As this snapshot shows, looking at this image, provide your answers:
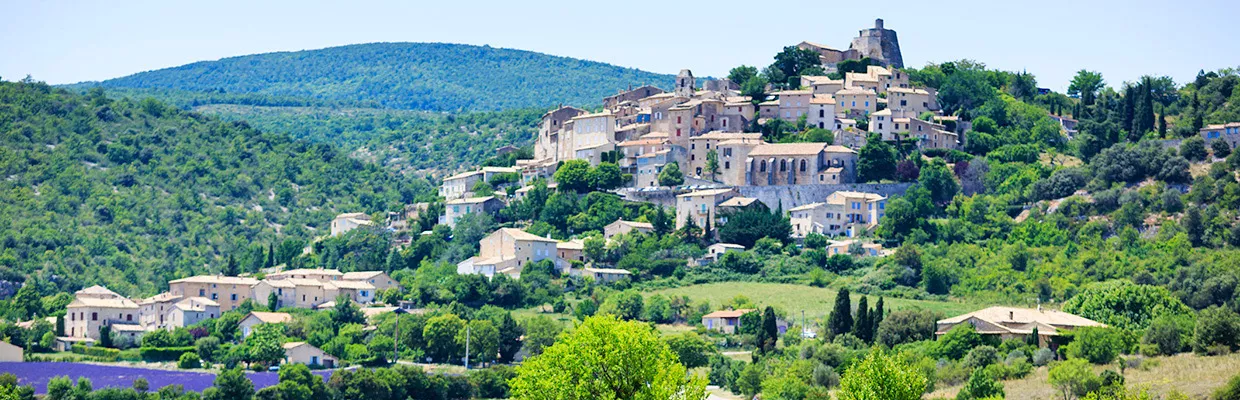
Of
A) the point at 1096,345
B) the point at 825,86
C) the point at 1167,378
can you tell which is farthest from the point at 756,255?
the point at 1167,378

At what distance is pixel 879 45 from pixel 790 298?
3307cm

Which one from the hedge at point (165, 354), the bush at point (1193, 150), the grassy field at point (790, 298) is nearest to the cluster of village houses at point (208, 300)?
the hedge at point (165, 354)

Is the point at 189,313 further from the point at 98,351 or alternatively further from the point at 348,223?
the point at 348,223

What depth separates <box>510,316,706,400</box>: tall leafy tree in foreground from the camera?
129ft

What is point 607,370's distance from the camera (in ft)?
130

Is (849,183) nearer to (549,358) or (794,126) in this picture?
(794,126)

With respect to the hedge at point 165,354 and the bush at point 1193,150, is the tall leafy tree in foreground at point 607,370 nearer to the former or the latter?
the hedge at point 165,354

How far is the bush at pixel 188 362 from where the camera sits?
75438 mm

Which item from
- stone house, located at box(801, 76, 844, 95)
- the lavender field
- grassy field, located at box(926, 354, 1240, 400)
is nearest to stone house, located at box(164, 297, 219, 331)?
the lavender field

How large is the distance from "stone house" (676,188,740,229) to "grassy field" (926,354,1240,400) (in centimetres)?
2990

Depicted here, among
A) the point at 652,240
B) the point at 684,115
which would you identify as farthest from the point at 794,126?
the point at 652,240

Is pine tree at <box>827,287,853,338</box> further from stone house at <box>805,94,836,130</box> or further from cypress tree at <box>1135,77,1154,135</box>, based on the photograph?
cypress tree at <box>1135,77,1154,135</box>

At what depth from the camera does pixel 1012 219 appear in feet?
291

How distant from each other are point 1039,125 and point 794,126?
42.0ft
